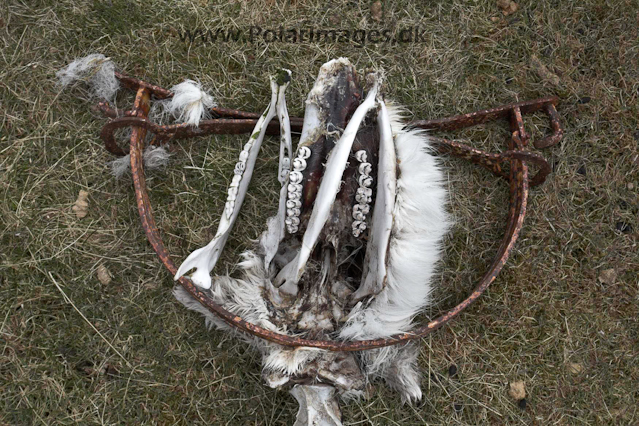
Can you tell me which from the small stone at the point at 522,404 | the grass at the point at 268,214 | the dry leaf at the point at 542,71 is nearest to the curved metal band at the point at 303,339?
the grass at the point at 268,214

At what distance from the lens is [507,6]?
2.39 m

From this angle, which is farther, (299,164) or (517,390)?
(517,390)

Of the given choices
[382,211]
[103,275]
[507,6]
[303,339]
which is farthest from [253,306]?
[507,6]

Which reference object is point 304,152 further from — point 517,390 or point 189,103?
point 517,390

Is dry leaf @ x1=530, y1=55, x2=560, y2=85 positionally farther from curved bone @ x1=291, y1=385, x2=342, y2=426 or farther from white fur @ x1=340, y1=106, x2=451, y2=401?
curved bone @ x1=291, y1=385, x2=342, y2=426

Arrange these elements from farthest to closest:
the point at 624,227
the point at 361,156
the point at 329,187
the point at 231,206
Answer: the point at 624,227
the point at 231,206
the point at 361,156
the point at 329,187

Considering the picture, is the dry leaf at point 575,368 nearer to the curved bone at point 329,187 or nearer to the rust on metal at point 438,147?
the rust on metal at point 438,147

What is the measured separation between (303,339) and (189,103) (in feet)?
4.04

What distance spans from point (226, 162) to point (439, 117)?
1.11 meters

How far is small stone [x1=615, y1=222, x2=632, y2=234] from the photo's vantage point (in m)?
2.30

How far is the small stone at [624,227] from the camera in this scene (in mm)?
2303

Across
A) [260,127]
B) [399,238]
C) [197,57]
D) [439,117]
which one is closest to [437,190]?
[399,238]

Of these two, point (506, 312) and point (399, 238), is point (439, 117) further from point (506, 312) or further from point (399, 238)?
point (506, 312)

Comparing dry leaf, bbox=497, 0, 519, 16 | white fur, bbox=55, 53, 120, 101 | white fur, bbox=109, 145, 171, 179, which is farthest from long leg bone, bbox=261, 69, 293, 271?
dry leaf, bbox=497, 0, 519, 16
